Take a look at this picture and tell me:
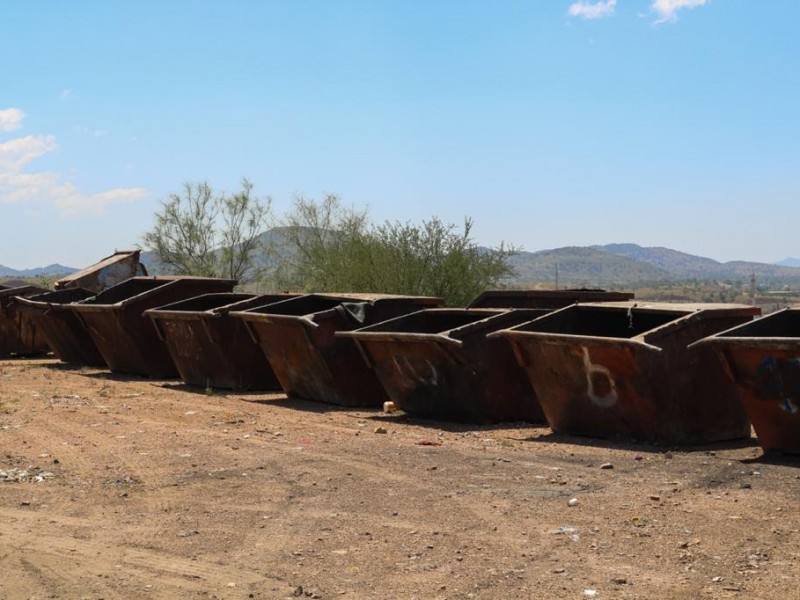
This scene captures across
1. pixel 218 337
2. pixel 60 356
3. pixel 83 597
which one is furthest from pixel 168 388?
pixel 83 597

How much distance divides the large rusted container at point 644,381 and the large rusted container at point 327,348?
10.9 ft

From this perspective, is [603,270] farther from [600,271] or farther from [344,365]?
[344,365]

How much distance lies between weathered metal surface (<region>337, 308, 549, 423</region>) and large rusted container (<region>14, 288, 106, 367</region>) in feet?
28.6

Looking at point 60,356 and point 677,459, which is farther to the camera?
point 60,356

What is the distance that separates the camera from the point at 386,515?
24.4ft

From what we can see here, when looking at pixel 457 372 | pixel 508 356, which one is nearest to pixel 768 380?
pixel 508 356

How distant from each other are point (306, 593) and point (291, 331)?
8.19 metres

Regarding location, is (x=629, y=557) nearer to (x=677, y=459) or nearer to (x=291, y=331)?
(x=677, y=459)

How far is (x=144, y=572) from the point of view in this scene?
6.18 metres

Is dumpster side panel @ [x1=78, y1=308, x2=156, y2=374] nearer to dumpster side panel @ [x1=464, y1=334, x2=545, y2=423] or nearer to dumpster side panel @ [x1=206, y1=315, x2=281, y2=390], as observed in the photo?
dumpster side panel @ [x1=206, y1=315, x2=281, y2=390]

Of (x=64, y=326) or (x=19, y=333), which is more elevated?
(x=64, y=326)

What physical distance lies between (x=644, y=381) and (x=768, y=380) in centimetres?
121

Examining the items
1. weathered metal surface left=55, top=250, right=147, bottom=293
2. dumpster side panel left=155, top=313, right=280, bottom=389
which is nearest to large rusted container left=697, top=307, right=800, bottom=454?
dumpster side panel left=155, top=313, right=280, bottom=389

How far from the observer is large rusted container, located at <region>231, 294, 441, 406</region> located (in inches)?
535
